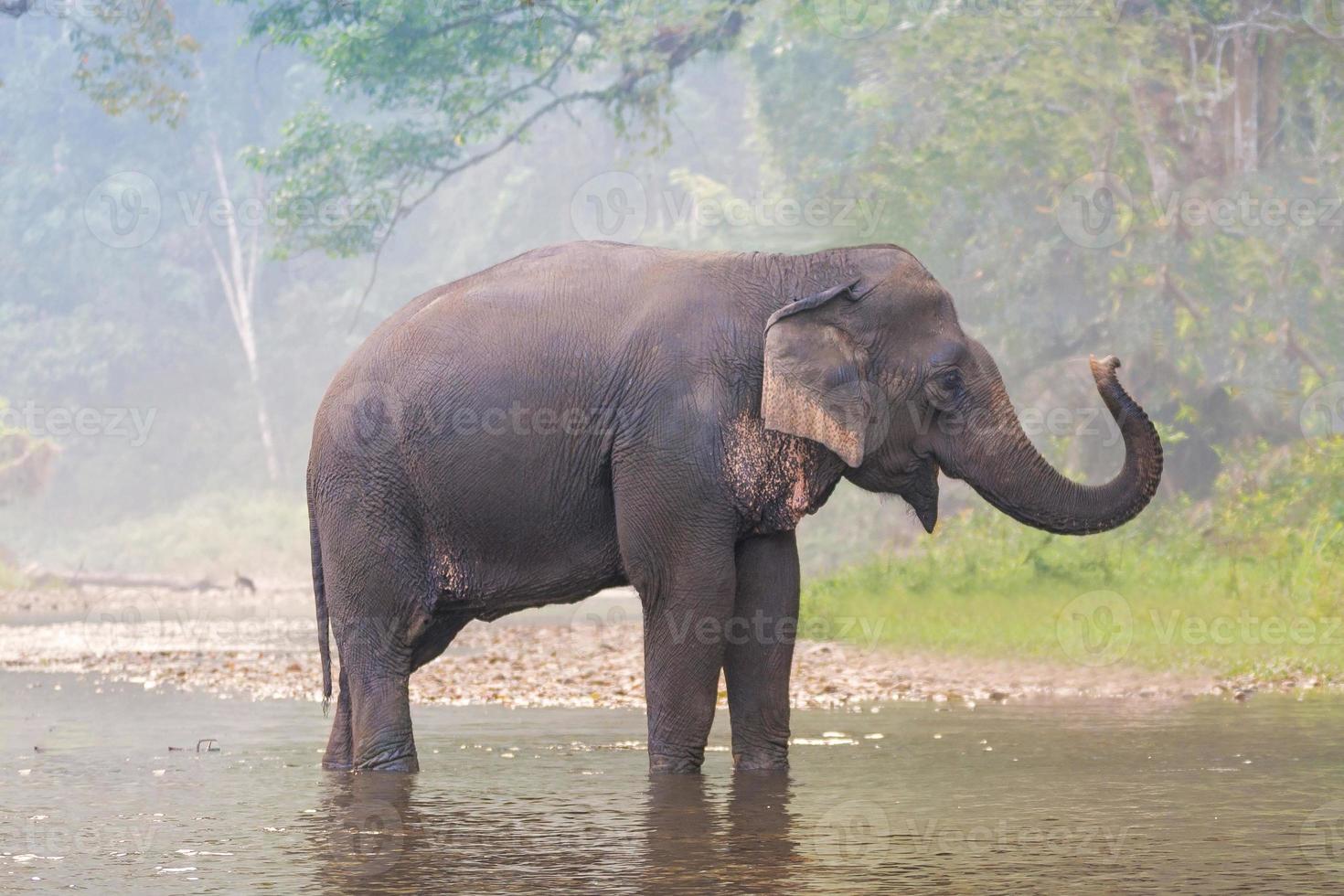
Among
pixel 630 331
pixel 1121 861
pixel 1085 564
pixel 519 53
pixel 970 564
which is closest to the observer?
pixel 1121 861

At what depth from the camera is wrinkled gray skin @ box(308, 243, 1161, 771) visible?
783cm

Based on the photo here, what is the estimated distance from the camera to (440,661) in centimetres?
1619

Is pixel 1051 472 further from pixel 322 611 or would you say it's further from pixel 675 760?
pixel 322 611

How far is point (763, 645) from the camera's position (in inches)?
326

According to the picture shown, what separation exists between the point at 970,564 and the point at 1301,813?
1216cm

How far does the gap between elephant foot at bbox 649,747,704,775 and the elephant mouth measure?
141 centimetres

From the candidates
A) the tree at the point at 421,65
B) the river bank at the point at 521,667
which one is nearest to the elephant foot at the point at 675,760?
the river bank at the point at 521,667

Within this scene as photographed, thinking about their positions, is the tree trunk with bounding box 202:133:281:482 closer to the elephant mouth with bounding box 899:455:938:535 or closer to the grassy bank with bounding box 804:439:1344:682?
the grassy bank with bounding box 804:439:1344:682

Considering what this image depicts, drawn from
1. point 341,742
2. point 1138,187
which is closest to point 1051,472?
point 341,742

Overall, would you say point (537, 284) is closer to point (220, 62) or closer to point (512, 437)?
point (512, 437)

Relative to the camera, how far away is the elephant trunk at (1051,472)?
25.5ft

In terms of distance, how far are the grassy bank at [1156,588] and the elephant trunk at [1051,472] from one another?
15.8ft

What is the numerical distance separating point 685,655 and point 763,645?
21.3 inches

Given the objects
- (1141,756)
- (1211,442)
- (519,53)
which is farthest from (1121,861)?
(519,53)
